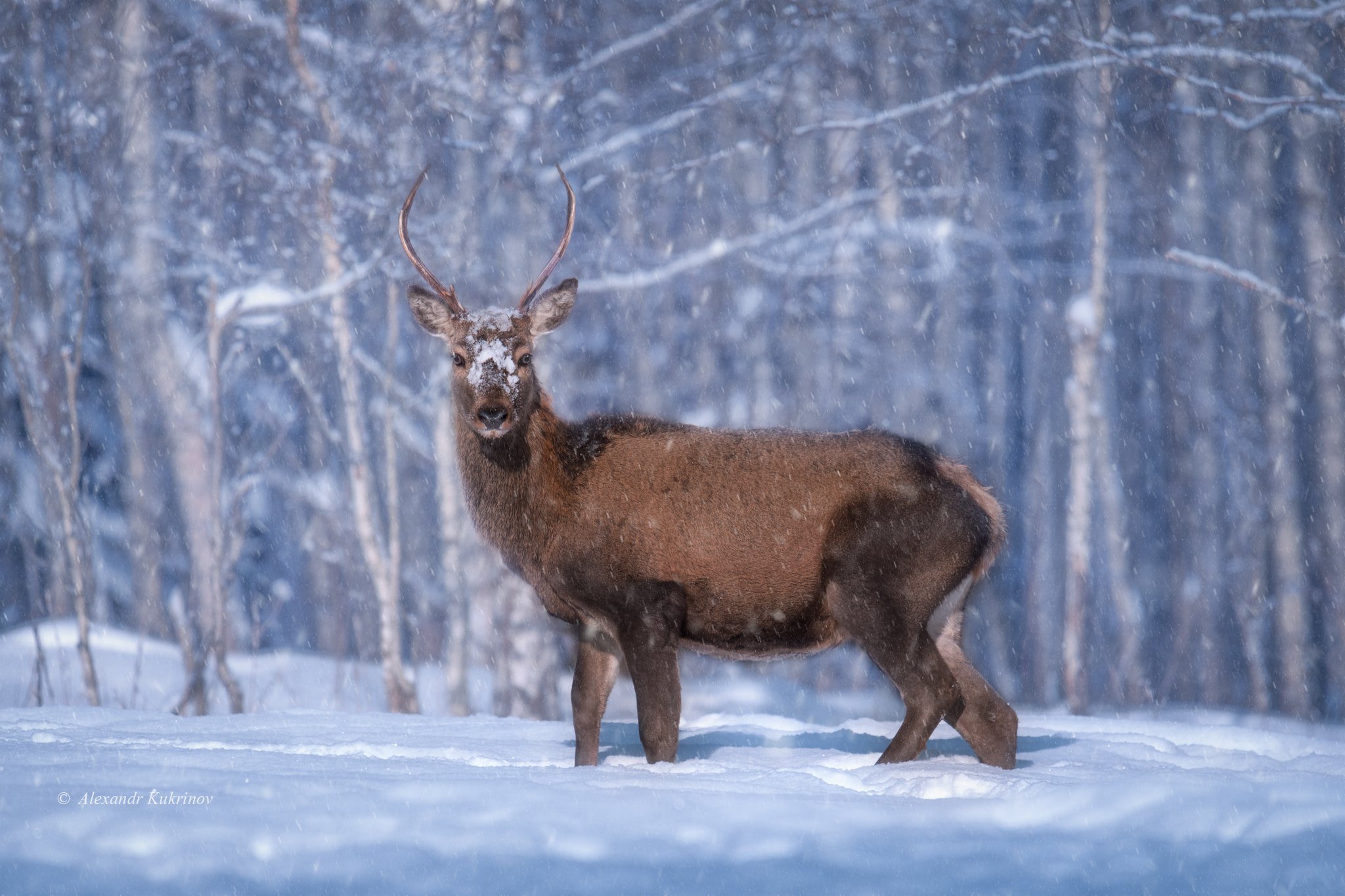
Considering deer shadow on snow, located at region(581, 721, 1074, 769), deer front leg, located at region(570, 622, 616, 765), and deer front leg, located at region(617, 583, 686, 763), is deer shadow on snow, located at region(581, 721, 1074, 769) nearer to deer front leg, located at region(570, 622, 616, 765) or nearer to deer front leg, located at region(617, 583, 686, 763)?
deer front leg, located at region(570, 622, 616, 765)

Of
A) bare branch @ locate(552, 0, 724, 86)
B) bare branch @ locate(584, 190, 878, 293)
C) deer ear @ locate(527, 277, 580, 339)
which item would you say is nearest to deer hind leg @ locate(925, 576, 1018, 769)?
→ deer ear @ locate(527, 277, 580, 339)

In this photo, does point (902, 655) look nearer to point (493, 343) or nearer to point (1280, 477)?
point (493, 343)

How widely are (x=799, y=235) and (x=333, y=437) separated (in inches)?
210

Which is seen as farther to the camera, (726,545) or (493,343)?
(493,343)

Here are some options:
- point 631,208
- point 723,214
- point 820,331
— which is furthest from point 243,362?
point 820,331

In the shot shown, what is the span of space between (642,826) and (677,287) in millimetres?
9806

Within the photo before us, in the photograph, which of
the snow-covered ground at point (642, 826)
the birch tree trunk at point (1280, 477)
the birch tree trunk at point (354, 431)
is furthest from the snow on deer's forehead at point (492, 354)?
the birch tree trunk at point (1280, 477)

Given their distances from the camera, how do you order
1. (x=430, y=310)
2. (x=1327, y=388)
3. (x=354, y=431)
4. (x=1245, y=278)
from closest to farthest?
(x=430, y=310) < (x=354, y=431) < (x=1245, y=278) < (x=1327, y=388)

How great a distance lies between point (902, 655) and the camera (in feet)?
16.9

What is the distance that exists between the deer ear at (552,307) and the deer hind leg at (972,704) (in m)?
2.45

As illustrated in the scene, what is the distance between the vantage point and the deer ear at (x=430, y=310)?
5.89 metres

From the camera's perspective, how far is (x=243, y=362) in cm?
1336

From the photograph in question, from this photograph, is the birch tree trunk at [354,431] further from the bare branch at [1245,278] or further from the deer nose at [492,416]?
the bare branch at [1245,278]

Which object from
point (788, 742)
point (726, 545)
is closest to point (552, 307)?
point (726, 545)
